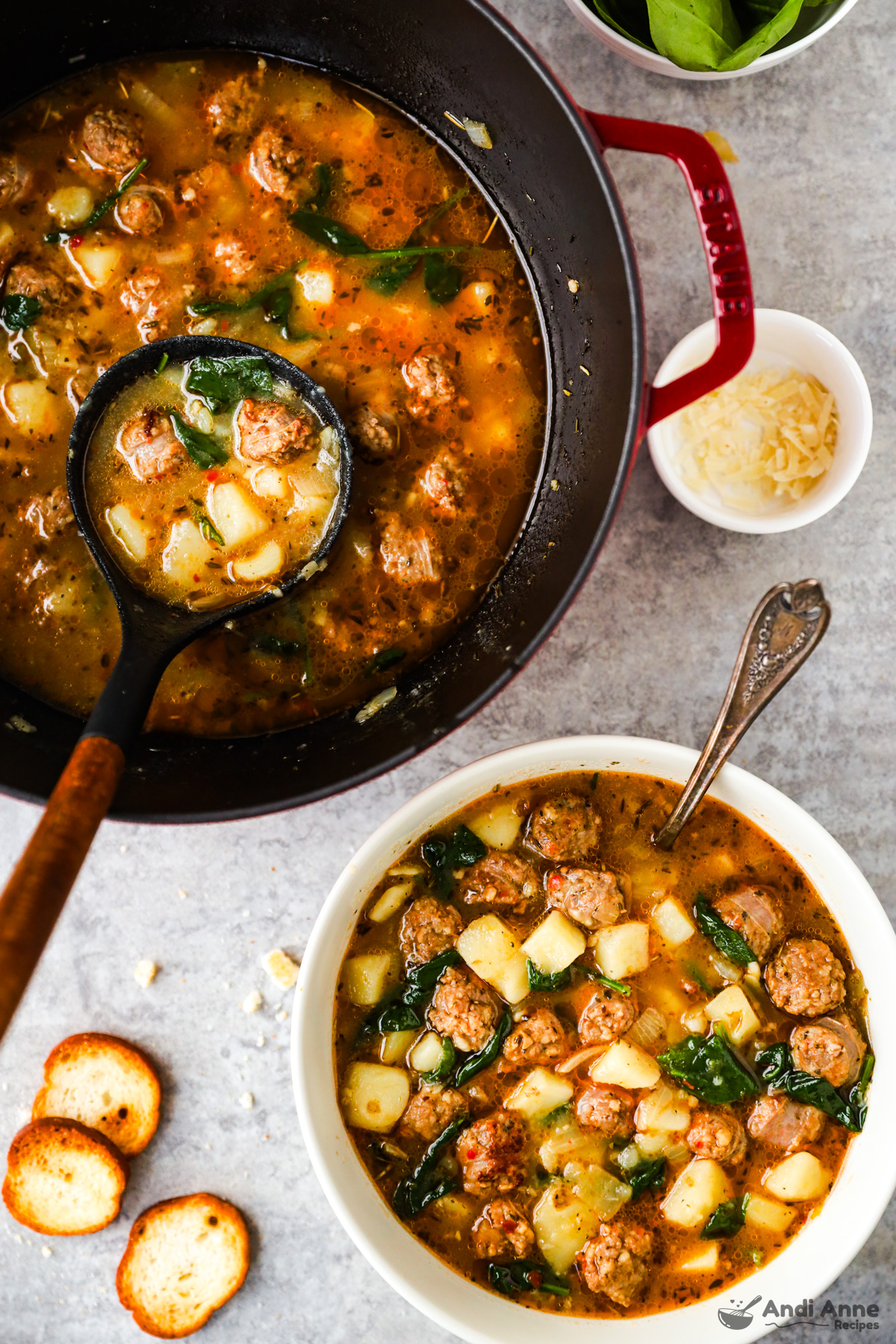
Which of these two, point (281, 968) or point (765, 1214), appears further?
point (281, 968)

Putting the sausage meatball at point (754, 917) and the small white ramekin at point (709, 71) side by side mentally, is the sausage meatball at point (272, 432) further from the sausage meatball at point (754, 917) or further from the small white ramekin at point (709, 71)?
the sausage meatball at point (754, 917)

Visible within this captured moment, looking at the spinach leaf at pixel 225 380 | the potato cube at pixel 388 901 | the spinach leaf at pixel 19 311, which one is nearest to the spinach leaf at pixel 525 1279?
the potato cube at pixel 388 901

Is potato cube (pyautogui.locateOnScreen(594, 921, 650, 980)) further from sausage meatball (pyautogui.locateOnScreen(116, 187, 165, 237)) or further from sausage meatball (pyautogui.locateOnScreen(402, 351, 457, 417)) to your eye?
sausage meatball (pyautogui.locateOnScreen(116, 187, 165, 237))

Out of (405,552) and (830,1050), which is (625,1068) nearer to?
(830,1050)

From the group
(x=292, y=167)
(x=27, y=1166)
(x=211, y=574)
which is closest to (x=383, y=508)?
(x=211, y=574)

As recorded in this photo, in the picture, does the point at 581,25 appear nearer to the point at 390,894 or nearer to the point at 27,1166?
the point at 390,894

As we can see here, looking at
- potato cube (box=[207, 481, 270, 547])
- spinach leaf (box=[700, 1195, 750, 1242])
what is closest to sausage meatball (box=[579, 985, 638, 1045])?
spinach leaf (box=[700, 1195, 750, 1242])

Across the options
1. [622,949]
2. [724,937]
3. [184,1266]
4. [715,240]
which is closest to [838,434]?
[715,240]
